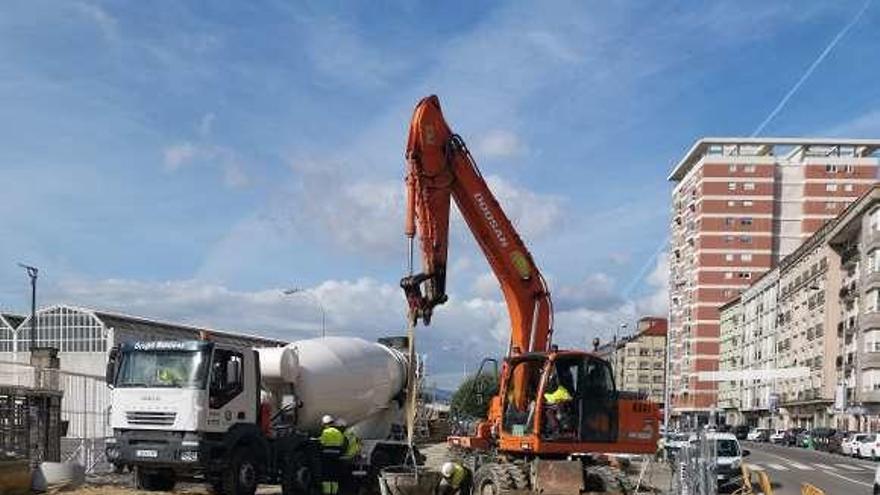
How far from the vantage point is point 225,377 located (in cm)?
1912

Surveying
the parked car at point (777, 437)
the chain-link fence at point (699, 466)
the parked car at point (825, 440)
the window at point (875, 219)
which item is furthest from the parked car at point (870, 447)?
the chain-link fence at point (699, 466)

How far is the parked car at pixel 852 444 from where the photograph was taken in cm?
6216

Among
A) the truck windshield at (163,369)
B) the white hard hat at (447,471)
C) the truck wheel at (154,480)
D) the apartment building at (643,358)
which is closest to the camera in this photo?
the white hard hat at (447,471)

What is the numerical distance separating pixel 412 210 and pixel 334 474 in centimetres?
539

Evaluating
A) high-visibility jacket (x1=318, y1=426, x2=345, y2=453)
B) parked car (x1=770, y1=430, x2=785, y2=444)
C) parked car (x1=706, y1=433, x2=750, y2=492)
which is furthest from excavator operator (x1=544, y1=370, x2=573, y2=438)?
parked car (x1=770, y1=430, x2=785, y2=444)

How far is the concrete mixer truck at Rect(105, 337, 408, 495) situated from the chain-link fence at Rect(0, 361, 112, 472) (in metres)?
5.86

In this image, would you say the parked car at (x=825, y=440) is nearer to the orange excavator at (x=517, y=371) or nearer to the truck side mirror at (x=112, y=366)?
the orange excavator at (x=517, y=371)

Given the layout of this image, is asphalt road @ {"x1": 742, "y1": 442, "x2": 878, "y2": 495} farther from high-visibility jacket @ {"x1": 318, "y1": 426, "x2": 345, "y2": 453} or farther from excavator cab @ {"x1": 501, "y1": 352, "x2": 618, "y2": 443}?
high-visibility jacket @ {"x1": 318, "y1": 426, "x2": 345, "y2": 453}

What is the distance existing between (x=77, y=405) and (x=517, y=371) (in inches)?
506

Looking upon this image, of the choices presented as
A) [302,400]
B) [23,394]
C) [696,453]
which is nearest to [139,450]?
[302,400]

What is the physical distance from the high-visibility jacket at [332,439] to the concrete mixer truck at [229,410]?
200 millimetres

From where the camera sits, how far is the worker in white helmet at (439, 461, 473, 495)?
18.4m

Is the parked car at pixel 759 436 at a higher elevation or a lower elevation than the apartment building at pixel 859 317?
lower

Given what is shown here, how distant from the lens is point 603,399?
1892cm
